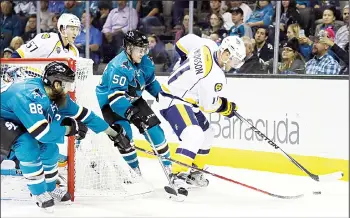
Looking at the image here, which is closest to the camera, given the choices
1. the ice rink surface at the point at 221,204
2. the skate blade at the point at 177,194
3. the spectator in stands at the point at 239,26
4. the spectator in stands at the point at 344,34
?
the ice rink surface at the point at 221,204

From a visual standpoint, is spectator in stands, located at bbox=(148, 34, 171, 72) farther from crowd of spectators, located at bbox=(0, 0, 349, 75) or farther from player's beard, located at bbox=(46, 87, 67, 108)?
player's beard, located at bbox=(46, 87, 67, 108)

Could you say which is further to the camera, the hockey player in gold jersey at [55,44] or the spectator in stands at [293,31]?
the spectator in stands at [293,31]

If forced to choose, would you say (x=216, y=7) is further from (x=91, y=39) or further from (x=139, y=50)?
(x=139, y=50)

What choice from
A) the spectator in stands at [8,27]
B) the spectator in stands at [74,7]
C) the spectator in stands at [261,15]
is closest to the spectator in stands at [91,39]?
the spectator in stands at [74,7]

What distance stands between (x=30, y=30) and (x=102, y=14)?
857mm

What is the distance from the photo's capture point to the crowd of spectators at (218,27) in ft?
17.1

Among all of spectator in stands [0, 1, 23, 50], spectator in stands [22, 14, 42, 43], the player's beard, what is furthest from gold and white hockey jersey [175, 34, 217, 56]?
spectator in stands [0, 1, 23, 50]

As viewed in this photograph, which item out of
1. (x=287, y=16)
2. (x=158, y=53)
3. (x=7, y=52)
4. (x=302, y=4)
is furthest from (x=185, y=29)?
(x=7, y=52)

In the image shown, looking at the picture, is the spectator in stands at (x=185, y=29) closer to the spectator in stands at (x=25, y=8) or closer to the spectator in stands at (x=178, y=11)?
the spectator in stands at (x=178, y=11)

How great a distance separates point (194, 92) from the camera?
4.20 metres

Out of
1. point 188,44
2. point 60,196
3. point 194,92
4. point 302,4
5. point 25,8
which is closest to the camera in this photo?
point 60,196

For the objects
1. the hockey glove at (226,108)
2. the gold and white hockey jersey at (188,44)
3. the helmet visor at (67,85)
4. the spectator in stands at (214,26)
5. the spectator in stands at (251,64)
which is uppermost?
the spectator in stands at (214,26)

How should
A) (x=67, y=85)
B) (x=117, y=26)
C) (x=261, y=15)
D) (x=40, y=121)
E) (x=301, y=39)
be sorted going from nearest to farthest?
(x=40, y=121)
(x=67, y=85)
(x=301, y=39)
(x=261, y=15)
(x=117, y=26)

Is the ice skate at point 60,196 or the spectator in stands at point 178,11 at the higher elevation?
the spectator in stands at point 178,11
